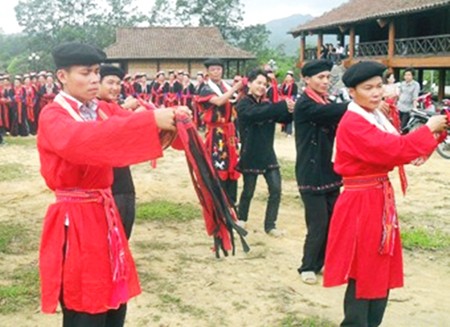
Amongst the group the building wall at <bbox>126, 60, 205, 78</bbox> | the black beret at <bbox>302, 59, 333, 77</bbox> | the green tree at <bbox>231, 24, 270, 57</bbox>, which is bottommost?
the black beret at <bbox>302, 59, 333, 77</bbox>

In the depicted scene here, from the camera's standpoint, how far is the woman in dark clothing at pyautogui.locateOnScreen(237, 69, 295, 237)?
575 centimetres

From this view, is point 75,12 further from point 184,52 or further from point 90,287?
point 90,287

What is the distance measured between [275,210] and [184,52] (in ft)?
98.5

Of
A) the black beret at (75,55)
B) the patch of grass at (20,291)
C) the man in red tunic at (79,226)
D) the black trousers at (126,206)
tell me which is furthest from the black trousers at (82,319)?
the patch of grass at (20,291)

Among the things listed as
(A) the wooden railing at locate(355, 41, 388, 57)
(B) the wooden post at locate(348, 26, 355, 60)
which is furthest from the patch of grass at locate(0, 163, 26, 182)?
(B) the wooden post at locate(348, 26, 355, 60)

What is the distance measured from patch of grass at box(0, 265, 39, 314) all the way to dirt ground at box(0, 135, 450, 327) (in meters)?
0.08

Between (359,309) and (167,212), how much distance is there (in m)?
4.00

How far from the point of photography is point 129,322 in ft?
13.4

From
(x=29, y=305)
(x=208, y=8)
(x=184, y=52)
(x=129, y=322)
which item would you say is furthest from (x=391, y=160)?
(x=208, y=8)

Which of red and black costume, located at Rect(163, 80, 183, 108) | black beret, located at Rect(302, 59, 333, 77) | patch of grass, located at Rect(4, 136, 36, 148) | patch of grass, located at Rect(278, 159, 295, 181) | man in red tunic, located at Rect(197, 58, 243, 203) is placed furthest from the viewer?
red and black costume, located at Rect(163, 80, 183, 108)

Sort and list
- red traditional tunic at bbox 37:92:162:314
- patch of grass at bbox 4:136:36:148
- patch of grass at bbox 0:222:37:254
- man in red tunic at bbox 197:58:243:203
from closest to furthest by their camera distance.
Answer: red traditional tunic at bbox 37:92:162:314 → patch of grass at bbox 0:222:37:254 → man in red tunic at bbox 197:58:243:203 → patch of grass at bbox 4:136:36:148

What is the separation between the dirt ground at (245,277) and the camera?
13.7ft

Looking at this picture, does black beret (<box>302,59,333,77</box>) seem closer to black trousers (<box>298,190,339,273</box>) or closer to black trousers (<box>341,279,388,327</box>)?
black trousers (<box>298,190,339,273</box>)

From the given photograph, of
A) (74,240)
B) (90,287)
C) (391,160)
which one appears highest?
(391,160)
